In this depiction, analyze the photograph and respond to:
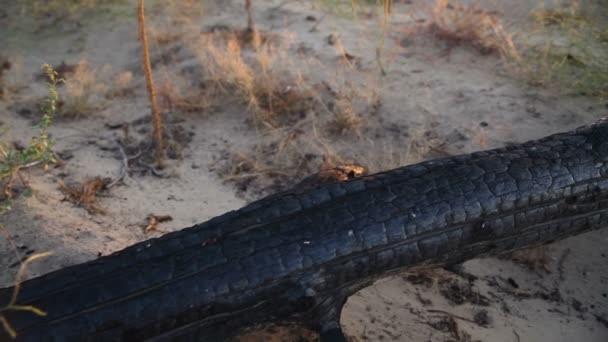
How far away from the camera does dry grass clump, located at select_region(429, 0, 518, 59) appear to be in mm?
5398

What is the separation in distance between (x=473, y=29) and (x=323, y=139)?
211 cm

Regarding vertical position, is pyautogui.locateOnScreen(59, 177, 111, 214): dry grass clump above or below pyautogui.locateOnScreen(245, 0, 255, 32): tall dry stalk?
below

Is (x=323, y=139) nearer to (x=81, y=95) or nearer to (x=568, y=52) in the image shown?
(x=81, y=95)

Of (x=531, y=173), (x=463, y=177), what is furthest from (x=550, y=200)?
(x=463, y=177)

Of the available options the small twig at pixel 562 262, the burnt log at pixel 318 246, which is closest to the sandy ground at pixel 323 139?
the small twig at pixel 562 262

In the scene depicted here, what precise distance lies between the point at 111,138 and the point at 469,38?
11.2ft

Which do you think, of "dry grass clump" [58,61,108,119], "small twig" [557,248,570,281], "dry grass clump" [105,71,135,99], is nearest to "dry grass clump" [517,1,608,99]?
"small twig" [557,248,570,281]

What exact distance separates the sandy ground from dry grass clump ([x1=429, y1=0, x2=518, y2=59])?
0.34 ft

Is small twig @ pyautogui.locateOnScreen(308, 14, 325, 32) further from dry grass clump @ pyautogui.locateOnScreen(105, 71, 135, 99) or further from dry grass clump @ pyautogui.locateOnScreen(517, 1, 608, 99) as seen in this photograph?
dry grass clump @ pyautogui.locateOnScreen(517, 1, 608, 99)

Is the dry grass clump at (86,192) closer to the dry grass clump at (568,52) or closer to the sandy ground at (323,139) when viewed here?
the sandy ground at (323,139)

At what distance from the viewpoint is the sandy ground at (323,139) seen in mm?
3162

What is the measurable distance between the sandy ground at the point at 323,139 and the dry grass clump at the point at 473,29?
103 mm

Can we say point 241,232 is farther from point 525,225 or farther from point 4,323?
point 525,225

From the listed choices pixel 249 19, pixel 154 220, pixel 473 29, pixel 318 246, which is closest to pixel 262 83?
pixel 249 19
